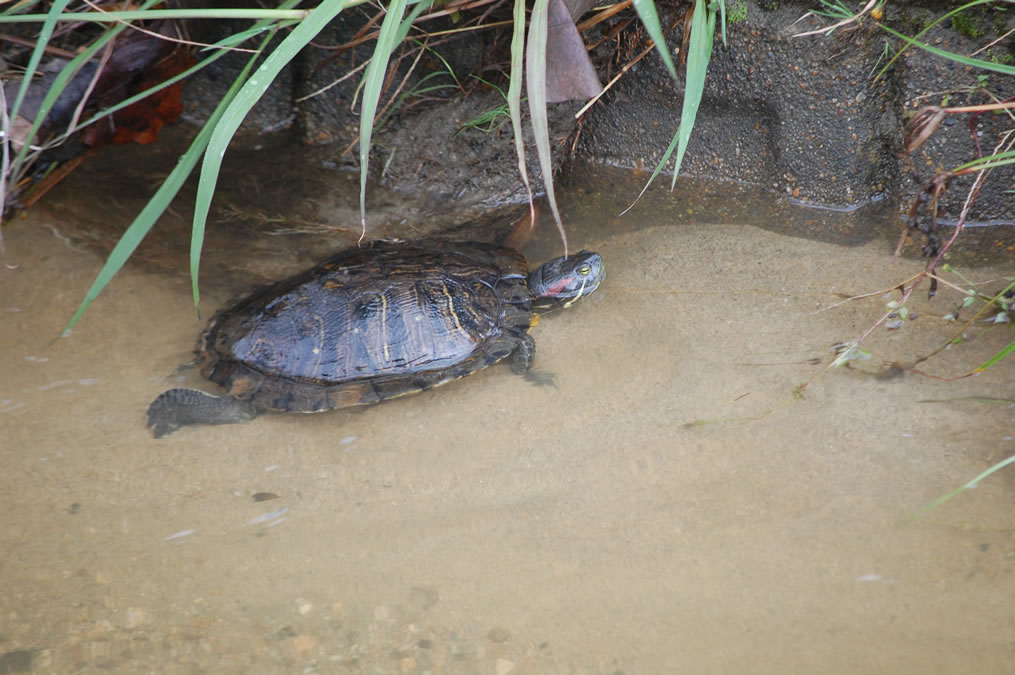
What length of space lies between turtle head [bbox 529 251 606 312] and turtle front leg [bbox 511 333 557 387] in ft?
0.82

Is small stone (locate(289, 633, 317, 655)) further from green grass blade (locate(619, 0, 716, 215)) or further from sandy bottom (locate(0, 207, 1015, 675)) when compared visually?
green grass blade (locate(619, 0, 716, 215))

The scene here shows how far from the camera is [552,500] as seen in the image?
Result: 2.55 metres

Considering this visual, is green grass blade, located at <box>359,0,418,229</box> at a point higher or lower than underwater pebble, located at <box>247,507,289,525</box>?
higher

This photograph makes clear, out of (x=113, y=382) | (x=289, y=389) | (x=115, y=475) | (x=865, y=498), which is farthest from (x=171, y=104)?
(x=865, y=498)

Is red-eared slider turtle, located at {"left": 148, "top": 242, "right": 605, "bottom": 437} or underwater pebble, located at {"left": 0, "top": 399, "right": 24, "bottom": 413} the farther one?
red-eared slider turtle, located at {"left": 148, "top": 242, "right": 605, "bottom": 437}

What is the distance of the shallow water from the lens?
2.13 metres

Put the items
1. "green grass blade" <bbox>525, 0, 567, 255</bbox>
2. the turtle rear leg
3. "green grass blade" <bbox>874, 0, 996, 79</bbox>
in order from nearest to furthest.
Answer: "green grass blade" <bbox>525, 0, 567, 255</bbox> < "green grass blade" <bbox>874, 0, 996, 79</bbox> < the turtle rear leg

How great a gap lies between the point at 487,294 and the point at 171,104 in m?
2.02

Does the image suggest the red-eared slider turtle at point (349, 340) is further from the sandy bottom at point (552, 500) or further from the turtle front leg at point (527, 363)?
the sandy bottom at point (552, 500)

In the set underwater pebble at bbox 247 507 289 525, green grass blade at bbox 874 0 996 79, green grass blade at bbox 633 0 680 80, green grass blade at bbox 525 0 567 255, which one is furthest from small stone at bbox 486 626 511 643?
green grass blade at bbox 874 0 996 79

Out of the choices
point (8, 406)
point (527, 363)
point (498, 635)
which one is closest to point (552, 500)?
point (498, 635)

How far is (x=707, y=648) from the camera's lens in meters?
2.08

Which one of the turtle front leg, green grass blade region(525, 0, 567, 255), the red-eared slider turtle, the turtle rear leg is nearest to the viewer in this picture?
green grass blade region(525, 0, 567, 255)

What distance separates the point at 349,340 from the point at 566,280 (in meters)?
1.10
